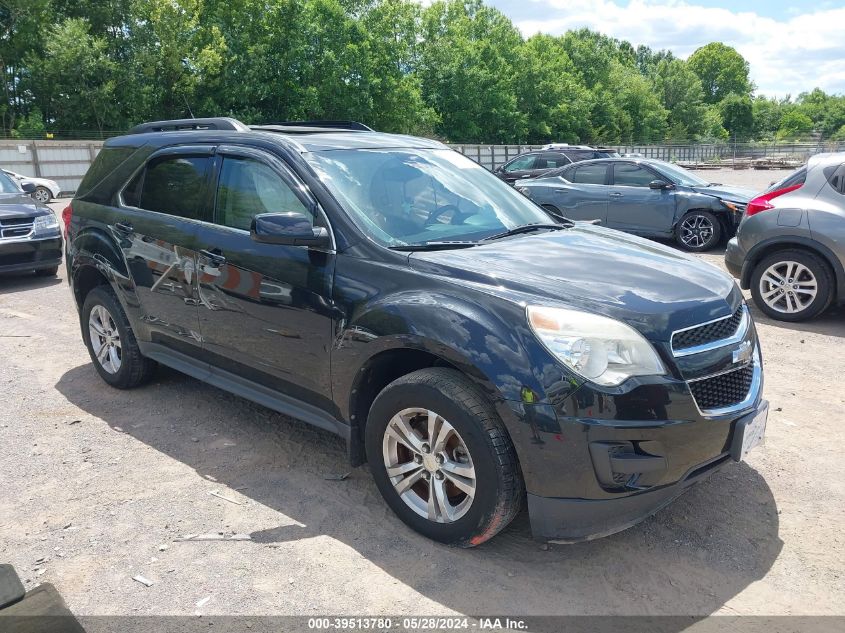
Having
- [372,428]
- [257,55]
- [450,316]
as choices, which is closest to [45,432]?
[372,428]

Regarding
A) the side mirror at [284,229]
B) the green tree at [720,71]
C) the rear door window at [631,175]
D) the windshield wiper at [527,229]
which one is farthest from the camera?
the green tree at [720,71]

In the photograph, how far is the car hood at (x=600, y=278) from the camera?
3049 mm

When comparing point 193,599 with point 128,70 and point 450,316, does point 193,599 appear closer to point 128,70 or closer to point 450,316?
point 450,316

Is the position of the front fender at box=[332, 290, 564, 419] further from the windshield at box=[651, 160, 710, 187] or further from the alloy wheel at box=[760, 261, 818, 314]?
the windshield at box=[651, 160, 710, 187]

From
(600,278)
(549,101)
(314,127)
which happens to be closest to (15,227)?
(314,127)

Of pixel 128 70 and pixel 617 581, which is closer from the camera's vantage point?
pixel 617 581

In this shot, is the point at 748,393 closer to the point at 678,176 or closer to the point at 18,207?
the point at 18,207

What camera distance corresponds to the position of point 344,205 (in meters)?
3.71

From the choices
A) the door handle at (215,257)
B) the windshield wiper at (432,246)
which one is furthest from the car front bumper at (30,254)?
the windshield wiper at (432,246)

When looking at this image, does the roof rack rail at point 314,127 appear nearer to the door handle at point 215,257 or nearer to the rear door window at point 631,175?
the door handle at point 215,257

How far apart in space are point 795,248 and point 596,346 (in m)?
5.28

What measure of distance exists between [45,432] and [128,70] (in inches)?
1612

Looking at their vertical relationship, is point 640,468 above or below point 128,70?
below

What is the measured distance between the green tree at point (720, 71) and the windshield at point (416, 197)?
143961 mm
